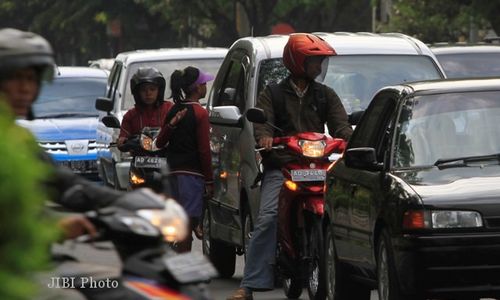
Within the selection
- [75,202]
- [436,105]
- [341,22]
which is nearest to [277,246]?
[436,105]

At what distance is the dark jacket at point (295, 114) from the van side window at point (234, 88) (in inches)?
79.4

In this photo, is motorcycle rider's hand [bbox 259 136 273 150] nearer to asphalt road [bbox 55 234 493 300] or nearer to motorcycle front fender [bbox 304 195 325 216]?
motorcycle front fender [bbox 304 195 325 216]

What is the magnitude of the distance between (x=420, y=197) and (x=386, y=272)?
622 millimetres

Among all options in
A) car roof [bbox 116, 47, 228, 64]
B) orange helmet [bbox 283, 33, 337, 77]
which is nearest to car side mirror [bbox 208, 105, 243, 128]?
orange helmet [bbox 283, 33, 337, 77]

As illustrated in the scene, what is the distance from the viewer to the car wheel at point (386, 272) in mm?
9328

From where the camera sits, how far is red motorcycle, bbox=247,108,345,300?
438 inches

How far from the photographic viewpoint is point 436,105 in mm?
10203

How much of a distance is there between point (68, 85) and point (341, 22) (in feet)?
98.4

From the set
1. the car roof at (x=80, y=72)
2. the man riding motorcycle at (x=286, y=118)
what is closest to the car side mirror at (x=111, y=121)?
the man riding motorcycle at (x=286, y=118)

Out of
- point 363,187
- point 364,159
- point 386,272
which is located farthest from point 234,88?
point 386,272

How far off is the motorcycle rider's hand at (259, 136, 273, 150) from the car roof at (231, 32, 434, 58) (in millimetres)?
2357

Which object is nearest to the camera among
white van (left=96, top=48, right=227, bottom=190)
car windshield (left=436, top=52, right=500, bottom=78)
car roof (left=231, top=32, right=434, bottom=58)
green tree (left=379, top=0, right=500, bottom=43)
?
car roof (left=231, top=32, right=434, bottom=58)

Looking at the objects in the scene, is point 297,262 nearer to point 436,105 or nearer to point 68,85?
point 436,105

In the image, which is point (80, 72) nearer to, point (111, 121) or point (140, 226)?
point (111, 121)
